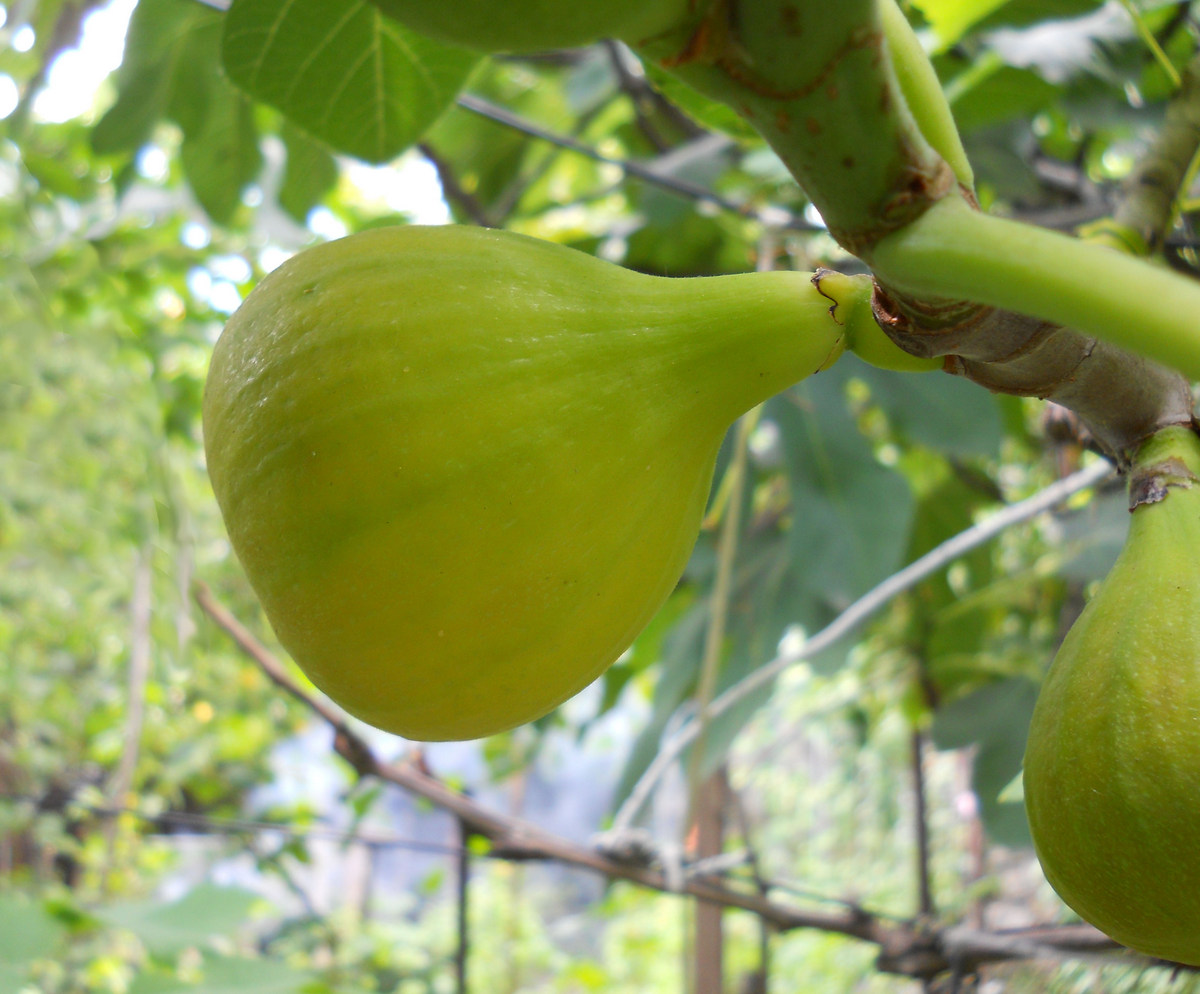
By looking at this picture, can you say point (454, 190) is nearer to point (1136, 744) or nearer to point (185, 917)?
point (185, 917)

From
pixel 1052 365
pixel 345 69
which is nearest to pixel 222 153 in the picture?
pixel 345 69

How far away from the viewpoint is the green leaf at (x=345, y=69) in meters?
0.53

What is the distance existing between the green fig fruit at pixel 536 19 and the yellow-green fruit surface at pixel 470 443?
4.7 inches

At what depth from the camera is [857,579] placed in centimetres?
104

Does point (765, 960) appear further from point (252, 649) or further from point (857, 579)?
point (252, 649)

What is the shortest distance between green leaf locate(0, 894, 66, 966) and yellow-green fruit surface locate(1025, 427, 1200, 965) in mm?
937

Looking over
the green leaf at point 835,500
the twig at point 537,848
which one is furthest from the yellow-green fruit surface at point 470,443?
the green leaf at point 835,500

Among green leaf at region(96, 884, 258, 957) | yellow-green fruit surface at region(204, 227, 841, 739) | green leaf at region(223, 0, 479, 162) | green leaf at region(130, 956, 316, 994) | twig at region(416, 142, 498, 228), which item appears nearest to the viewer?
yellow-green fruit surface at region(204, 227, 841, 739)

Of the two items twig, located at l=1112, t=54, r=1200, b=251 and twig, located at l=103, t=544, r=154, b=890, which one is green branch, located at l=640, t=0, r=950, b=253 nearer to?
twig, located at l=1112, t=54, r=1200, b=251

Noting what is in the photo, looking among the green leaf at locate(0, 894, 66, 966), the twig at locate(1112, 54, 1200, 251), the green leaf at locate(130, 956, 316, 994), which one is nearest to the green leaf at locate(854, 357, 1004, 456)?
the twig at locate(1112, 54, 1200, 251)

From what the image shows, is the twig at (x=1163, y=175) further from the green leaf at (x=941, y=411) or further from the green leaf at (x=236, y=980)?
the green leaf at (x=236, y=980)

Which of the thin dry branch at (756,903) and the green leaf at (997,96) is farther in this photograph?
the green leaf at (997,96)

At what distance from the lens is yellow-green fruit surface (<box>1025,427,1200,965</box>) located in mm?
311

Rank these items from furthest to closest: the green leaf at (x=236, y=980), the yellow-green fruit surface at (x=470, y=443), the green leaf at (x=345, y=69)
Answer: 1. the green leaf at (x=236, y=980)
2. the green leaf at (x=345, y=69)
3. the yellow-green fruit surface at (x=470, y=443)
